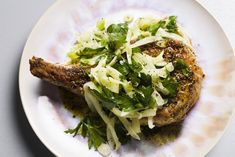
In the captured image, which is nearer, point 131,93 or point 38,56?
point 131,93

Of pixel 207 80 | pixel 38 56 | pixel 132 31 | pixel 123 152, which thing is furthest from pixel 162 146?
pixel 38 56

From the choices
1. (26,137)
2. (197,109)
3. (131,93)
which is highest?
(131,93)

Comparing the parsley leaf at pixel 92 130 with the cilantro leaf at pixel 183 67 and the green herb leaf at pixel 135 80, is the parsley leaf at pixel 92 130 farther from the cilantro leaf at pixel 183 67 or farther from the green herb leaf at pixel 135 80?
the cilantro leaf at pixel 183 67

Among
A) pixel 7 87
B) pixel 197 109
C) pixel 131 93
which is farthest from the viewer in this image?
pixel 7 87

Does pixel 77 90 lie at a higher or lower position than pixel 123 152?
higher

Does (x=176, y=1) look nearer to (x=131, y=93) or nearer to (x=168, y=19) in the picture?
(x=168, y=19)

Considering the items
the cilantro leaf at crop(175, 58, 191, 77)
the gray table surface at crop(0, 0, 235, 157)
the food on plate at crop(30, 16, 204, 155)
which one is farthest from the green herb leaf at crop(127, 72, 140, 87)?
the gray table surface at crop(0, 0, 235, 157)
